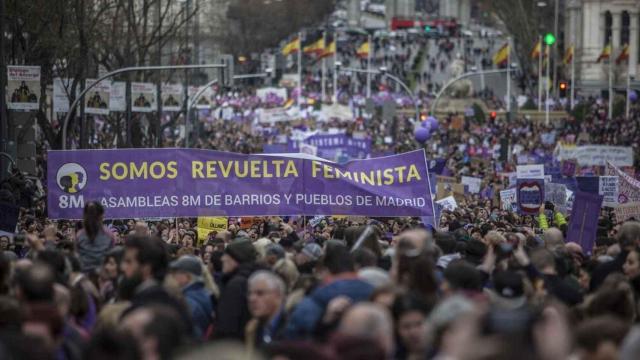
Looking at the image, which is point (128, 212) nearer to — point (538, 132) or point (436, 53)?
point (538, 132)

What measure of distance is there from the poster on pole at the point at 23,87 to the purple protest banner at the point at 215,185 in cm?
1612

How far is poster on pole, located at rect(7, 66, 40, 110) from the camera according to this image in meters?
35.2

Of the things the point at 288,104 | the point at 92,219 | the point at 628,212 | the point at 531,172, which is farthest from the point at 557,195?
the point at 288,104

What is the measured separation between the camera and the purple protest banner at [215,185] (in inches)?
756

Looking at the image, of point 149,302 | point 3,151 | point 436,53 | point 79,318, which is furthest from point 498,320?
point 436,53

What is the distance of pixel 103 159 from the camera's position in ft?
63.2

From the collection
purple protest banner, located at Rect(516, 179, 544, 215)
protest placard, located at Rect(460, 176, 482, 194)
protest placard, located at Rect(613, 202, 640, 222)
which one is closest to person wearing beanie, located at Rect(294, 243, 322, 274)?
protest placard, located at Rect(613, 202, 640, 222)

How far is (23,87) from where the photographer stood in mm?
35500

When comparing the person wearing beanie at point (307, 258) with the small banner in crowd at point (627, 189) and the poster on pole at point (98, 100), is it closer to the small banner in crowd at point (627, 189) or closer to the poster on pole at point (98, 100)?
the small banner in crowd at point (627, 189)

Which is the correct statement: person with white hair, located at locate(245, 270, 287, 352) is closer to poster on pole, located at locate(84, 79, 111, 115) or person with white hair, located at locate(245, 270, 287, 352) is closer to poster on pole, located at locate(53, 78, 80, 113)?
poster on pole, located at locate(53, 78, 80, 113)

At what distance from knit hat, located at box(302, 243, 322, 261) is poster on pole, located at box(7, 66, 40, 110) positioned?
2156 centimetres

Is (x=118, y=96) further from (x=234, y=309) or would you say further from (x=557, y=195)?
(x=234, y=309)

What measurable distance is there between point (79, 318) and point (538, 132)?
60.4 m

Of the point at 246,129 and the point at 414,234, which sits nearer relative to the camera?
the point at 414,234
